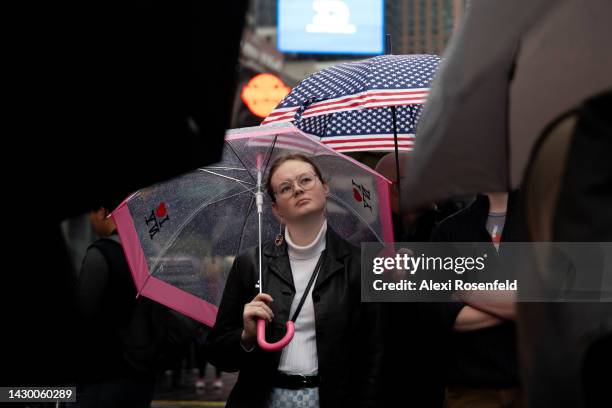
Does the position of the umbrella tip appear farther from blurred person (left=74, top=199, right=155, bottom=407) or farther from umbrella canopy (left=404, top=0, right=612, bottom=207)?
umbrella canopy (left=404, top=0, right=612, bottom=207)

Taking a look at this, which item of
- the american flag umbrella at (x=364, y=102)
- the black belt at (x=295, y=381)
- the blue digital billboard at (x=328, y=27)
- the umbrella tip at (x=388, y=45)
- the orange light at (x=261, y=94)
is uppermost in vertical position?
the blue digital billboard at (x=328, y=27)

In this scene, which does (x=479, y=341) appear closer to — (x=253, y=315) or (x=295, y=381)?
(x=295, y=381)

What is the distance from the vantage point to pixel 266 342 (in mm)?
3584

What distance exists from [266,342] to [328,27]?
40236 millimetres

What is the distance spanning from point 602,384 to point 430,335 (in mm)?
2212

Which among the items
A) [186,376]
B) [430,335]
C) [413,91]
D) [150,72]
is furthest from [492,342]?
[186,376]

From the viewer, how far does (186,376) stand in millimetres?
12250

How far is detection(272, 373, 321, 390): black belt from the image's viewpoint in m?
3.60

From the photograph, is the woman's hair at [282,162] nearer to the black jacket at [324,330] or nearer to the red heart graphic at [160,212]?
the black jacket at [324,330]

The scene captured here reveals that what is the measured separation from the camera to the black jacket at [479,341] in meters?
3.28

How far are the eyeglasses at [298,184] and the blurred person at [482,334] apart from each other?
68 cm

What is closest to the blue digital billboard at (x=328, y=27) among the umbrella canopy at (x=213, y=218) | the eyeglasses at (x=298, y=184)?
the umbrella canopy at (x=213, y=218)

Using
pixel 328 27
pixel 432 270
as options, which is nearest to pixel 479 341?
pixel 432 270

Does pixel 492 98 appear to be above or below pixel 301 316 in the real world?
above
